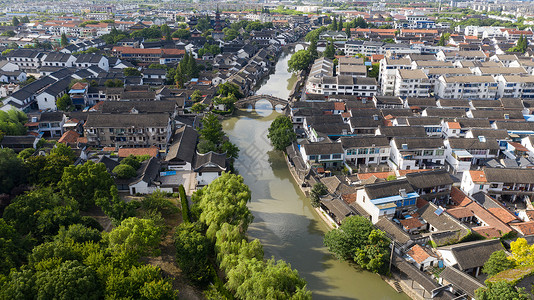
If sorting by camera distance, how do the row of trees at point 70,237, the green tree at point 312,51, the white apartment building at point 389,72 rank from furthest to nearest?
the green tree at point 312,51 → the white apartment building at point 389,72 → the row of trees at point 70,237

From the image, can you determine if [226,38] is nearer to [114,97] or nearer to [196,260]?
[114,97]

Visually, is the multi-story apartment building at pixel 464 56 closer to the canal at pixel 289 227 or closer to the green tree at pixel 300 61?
the green tree at pixel 300 61

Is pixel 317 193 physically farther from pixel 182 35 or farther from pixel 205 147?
pixel 182 35

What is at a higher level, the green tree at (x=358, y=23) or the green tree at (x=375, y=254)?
the green tree at (x=358, y=23)

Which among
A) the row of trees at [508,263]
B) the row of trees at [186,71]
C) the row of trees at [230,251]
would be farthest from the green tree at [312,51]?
the row of trees at [508,263]


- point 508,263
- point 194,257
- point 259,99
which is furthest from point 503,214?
point 259,99

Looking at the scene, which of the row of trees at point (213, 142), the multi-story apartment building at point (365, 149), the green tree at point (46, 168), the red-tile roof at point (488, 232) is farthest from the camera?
the row of trees at point (213, 142)
